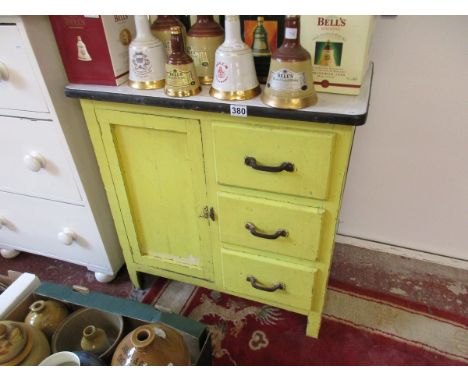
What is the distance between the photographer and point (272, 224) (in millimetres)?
921

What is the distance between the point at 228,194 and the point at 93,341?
0.50 meters

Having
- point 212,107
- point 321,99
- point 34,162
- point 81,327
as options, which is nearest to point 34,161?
point 34,162

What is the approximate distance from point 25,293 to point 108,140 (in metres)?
0.49

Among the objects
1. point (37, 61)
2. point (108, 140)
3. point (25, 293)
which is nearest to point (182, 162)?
point (108, 140)

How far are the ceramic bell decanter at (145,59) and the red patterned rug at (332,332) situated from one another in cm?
62

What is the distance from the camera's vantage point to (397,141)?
1.19 m

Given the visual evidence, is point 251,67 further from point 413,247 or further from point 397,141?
point 413,247

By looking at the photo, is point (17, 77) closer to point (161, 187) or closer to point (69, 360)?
point (161, 187)

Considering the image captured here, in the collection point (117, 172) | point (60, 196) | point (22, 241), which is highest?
point (117, 172)

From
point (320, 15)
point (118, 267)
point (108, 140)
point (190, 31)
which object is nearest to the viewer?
point (320, 15)

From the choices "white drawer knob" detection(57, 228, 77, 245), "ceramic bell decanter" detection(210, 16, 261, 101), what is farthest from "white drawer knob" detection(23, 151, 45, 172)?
"ceramic bell decanter" detection(210, 16, 261, 101)

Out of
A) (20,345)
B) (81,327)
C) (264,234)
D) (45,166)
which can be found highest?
(45,166)

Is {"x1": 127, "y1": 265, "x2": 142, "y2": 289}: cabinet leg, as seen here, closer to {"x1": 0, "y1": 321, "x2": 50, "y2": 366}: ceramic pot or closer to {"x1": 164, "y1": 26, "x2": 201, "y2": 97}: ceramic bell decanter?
{"x1": 0, "y1": 321, "x2": 50, "y2": 366}: ceramic pot

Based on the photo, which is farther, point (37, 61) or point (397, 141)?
point (397, 141)
